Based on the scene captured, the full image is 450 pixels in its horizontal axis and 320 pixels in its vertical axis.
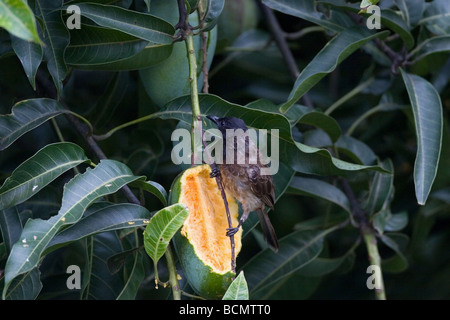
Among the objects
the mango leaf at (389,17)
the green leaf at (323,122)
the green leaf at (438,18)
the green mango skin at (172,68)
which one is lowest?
the green leaf at (323,122)

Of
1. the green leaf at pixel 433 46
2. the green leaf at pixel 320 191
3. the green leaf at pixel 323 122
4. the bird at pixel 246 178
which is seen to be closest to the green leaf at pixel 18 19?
the bird at pixel 246 178

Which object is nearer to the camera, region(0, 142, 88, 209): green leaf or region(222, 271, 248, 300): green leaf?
region(222, 271, 248, 300): green leaf

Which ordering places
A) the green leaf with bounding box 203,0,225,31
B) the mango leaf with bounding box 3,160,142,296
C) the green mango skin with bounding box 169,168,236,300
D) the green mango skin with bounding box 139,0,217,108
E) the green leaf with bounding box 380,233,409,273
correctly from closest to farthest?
the mango leaf with bounding box 3,160,142,296 → the green mango skin with bounding box 169,168,236,300 → the green leaf with bounding box 203,0,225,31 → the green mango skin with bounding box 139,0,217,108 → the green leaf with bounding box 380,233,409,273

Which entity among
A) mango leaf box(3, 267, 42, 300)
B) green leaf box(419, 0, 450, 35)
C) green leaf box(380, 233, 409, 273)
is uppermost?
green leaf box(419, 0, 450, 35)

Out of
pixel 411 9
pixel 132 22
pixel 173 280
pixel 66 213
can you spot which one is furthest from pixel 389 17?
pixel 66 213

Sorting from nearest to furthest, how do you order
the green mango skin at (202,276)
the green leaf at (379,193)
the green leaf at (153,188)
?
1. the green mango skin at (202,276)
2. the green leaf at (153,188)
3. the green leaf at (379,193)

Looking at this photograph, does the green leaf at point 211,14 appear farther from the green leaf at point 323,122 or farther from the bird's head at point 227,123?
the green leaf at point 323,122

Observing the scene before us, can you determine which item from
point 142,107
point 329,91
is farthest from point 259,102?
point 329,91

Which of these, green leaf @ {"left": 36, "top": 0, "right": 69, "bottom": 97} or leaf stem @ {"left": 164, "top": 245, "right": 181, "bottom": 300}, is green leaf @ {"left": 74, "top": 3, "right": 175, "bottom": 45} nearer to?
green leaf @ {"left": 36, "top": 0, "right": 69, "bottom": 97}

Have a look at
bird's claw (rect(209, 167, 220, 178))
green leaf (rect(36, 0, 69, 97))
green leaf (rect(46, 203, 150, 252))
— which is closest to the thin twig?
bird's claw (rect(209, 167, 220, 178))
